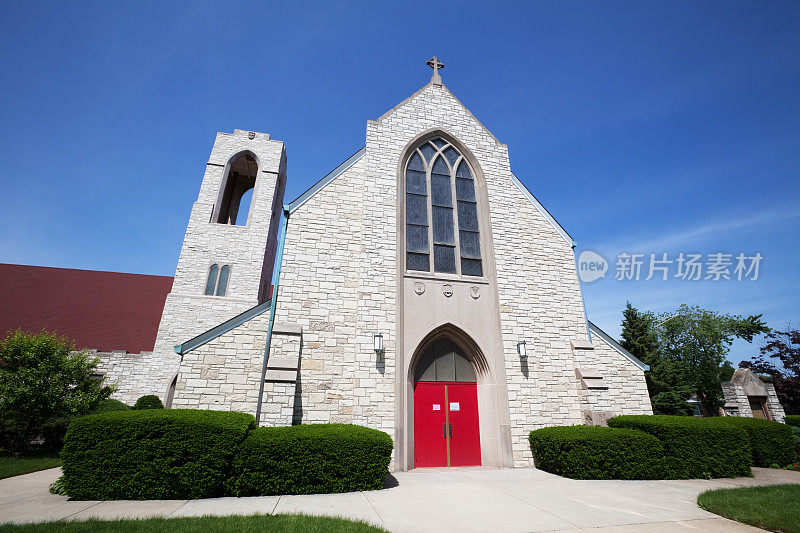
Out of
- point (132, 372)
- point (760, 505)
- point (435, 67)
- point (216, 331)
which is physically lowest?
point (760, 505)

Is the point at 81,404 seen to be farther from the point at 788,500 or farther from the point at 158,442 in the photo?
the point at 788,500

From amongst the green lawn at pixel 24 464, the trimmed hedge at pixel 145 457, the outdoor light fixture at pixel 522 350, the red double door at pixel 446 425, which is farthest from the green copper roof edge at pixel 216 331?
the outdoor light fixture at pixel 522 350

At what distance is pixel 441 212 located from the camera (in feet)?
40.8

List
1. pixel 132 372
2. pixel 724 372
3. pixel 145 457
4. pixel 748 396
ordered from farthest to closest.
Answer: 1. pixel 724 372
2. pixel 132 372
3. pixel 748 396
4. pixel 145 457

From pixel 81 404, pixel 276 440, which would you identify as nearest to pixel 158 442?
pixel 276 440

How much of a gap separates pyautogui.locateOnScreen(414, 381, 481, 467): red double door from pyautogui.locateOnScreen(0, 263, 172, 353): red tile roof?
18.0 m

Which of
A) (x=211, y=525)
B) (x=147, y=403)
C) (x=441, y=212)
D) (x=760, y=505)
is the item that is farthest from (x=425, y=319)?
(x=147, y=403)

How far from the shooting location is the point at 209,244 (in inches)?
832

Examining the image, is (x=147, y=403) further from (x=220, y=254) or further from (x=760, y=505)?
(x=760, y=505)

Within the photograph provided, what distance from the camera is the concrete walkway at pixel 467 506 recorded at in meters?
5.09

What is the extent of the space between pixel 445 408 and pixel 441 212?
20.9 ft

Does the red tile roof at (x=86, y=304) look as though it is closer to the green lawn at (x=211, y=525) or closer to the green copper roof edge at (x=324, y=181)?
the green copper roof edge at (x=324, y=181)

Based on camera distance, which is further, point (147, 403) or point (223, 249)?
point (223, 249)

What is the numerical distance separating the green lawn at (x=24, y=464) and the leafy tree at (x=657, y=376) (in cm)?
2772
